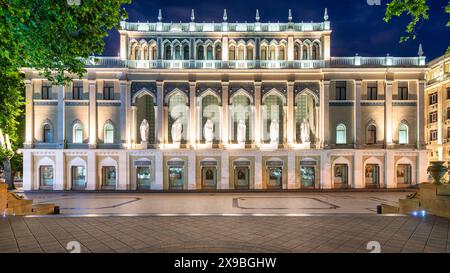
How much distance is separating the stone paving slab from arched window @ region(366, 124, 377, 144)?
1979cm

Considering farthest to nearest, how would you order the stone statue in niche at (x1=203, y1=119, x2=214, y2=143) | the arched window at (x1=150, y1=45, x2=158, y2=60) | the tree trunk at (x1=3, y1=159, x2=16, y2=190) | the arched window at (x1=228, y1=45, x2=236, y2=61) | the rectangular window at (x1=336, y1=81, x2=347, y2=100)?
the arched window at (x1=228, y1=45, x2=236, y2=61)
the arched window at (x1=150, y1=45, x2=158, y2=60)
the rectangular window at (x1=336, y1=81, x2=347, y2=100)
the tree trunk at (x1=3, y1=159, x2=16, y2=190)
the stone statue in niche at (x1=203, y1=119, x2=214, y2=143)

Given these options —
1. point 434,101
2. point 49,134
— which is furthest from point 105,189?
point 434,101

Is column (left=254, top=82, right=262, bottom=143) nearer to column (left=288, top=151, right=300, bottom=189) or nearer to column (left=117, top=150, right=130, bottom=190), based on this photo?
column (left=288, top=151, right=300, bottom=189)

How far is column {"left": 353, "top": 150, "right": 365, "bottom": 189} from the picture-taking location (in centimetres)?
2638

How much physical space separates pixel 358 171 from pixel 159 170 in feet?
71.3

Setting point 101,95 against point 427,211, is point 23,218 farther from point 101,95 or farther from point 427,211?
point 101,95

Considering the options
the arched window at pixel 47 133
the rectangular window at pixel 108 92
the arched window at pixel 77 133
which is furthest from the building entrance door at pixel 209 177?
the arched window at pixel 47 133

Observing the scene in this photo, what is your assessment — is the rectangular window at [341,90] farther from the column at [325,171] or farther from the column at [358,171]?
the column at [325,171]

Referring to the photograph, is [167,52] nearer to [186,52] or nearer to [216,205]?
[186,52]

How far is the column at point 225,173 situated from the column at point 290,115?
281 inches

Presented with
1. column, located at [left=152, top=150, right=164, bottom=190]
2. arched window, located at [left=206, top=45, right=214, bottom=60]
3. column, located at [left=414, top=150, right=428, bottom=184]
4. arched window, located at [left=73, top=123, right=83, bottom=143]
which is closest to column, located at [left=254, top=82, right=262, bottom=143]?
arched window, located at [left=206, top=45, right=214, bottom=60]

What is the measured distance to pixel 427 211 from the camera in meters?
10.4

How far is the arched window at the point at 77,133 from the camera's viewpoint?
87.9 feet
